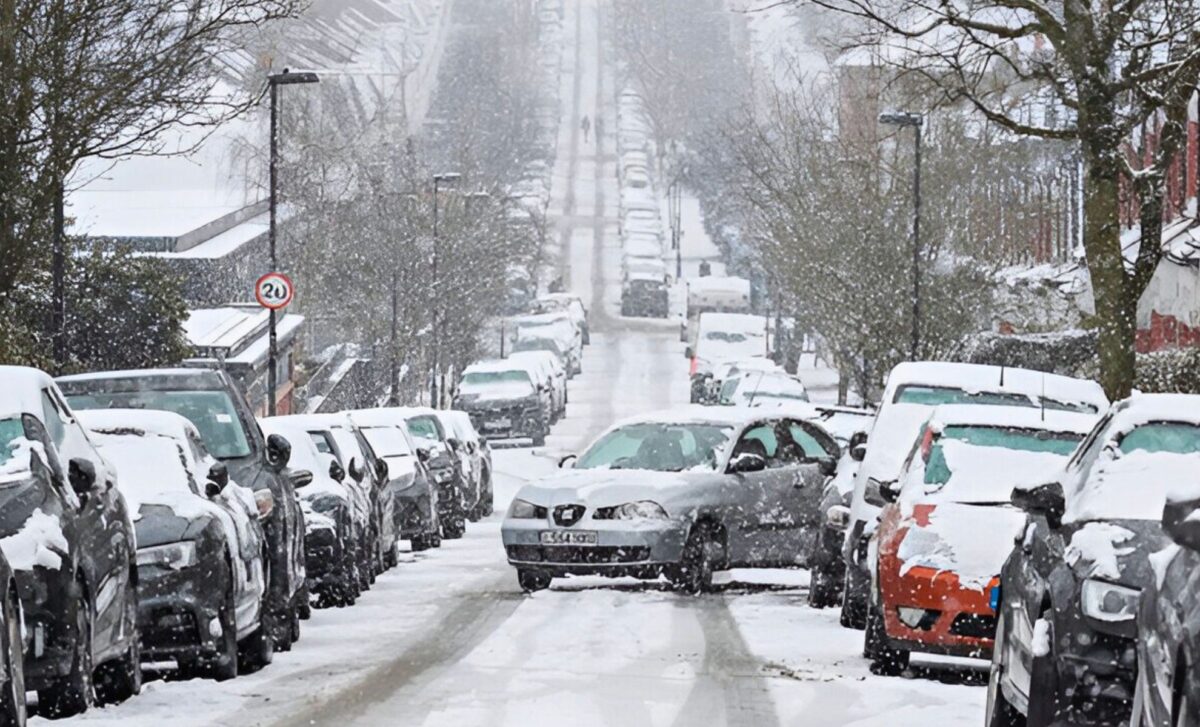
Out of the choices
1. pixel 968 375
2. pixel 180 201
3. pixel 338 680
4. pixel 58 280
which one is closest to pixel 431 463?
pixel 58 280

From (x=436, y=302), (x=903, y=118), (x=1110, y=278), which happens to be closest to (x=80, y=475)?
(x=1110, y=278)

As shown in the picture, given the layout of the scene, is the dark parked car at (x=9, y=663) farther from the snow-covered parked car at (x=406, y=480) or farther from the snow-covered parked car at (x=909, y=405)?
the snow-covered parked car at (x=406, y=480)

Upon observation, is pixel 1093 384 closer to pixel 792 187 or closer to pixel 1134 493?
pixel 1134 493

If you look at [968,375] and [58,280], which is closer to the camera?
[968,375]

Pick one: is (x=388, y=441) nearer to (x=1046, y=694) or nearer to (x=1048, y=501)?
(x=1048, y=501)

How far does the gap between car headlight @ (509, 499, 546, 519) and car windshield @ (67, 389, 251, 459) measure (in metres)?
4.57

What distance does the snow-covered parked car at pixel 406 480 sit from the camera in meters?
30.7

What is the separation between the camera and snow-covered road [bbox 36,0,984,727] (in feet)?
42.3

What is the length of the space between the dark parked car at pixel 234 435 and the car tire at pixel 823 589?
14.1ft

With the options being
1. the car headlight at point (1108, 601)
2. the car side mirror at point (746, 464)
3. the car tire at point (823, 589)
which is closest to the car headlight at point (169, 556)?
the car headlight at point (1108, 601)

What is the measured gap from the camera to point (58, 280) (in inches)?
1310

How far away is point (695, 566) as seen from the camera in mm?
22172

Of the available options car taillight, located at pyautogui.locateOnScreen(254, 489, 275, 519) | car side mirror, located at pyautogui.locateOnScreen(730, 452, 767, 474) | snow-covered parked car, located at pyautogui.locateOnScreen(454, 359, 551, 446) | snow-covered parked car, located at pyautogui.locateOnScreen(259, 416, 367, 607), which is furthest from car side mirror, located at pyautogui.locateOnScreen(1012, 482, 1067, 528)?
snow-covered parked car, located at pyautogui.locateOnScreen(454, 359, 551, 446)

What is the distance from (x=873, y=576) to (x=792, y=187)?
1923 inches
